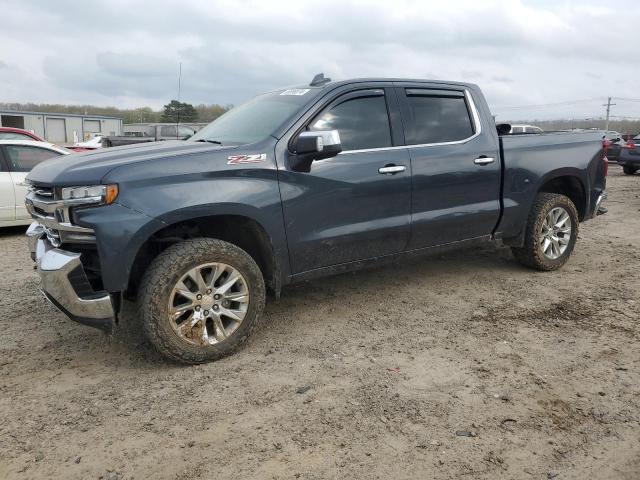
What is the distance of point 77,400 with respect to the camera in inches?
128

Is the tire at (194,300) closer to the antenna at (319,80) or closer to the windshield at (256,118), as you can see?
the windshield at (256,118)

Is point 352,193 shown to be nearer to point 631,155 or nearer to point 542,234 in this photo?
point 542,234

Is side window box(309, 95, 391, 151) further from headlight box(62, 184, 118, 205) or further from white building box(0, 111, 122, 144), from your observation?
white building box(0, 111, 122, 144)

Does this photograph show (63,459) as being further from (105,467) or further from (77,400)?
(77,400)

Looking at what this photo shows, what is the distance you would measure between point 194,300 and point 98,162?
1.10 m

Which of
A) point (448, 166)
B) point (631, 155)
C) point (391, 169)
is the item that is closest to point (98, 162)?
point (391, 169)

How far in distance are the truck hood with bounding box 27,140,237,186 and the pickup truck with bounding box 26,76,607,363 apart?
2 centimetres

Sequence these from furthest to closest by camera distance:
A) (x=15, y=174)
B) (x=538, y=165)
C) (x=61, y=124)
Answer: (x=61, y=124)
(x=15, y=174)
(x=538, y=165)

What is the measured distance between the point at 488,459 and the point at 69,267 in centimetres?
263

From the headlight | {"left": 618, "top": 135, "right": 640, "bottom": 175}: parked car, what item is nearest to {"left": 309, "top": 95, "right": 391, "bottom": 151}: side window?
the headlight

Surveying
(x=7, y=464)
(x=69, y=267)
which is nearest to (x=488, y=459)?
(x=7, y=464)

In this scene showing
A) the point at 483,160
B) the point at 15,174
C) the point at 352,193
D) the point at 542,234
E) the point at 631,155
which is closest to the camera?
the point at 352,193

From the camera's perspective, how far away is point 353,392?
3.30m

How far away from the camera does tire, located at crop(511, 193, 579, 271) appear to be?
549 cm
